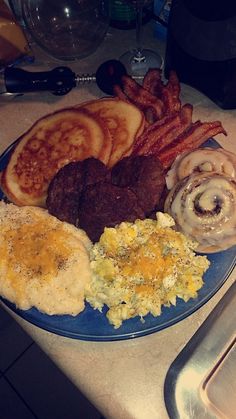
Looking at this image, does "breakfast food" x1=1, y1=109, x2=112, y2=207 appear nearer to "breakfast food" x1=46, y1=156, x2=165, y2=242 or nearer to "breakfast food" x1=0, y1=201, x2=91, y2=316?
"breakfast food" x1=46, y1=156, x2=165, y2=242

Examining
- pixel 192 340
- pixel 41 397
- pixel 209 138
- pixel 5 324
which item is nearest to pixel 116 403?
pixel 192 340

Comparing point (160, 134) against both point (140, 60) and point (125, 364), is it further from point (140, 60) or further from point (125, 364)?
point (125, 364)

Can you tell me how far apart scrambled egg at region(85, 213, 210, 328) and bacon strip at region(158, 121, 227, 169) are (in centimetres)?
28

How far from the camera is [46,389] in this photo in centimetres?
192

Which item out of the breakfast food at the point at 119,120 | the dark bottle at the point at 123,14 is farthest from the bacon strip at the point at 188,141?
the dark bottle at the point at 123,14

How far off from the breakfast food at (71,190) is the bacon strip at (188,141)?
201 millimetres

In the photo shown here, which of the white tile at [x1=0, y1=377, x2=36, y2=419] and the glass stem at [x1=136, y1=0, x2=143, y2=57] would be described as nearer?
the glass stem at [x1=136, y1=0, x2=143, y2=57]

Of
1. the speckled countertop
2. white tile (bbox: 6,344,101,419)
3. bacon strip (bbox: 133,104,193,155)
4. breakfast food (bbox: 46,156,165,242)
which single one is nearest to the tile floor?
white tile (bbox: 6,344,101,419)

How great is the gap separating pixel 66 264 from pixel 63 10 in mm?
1080

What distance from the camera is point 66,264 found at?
1.13 metres

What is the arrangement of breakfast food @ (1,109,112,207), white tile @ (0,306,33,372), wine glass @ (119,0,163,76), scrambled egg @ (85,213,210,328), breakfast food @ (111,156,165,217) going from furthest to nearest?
white tile @ (0,306,33,372)
wine glass @ (119,0,163,76)
breakfast food @ (1,109,112,207)
breakfast food @ (111,156,165,217)
scrambled egg @ (85,213,210,328)

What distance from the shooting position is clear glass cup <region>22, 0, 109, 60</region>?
1.73m

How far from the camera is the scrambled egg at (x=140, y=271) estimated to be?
1096 millimetres

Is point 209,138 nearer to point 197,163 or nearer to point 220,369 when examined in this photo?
point 197,163
